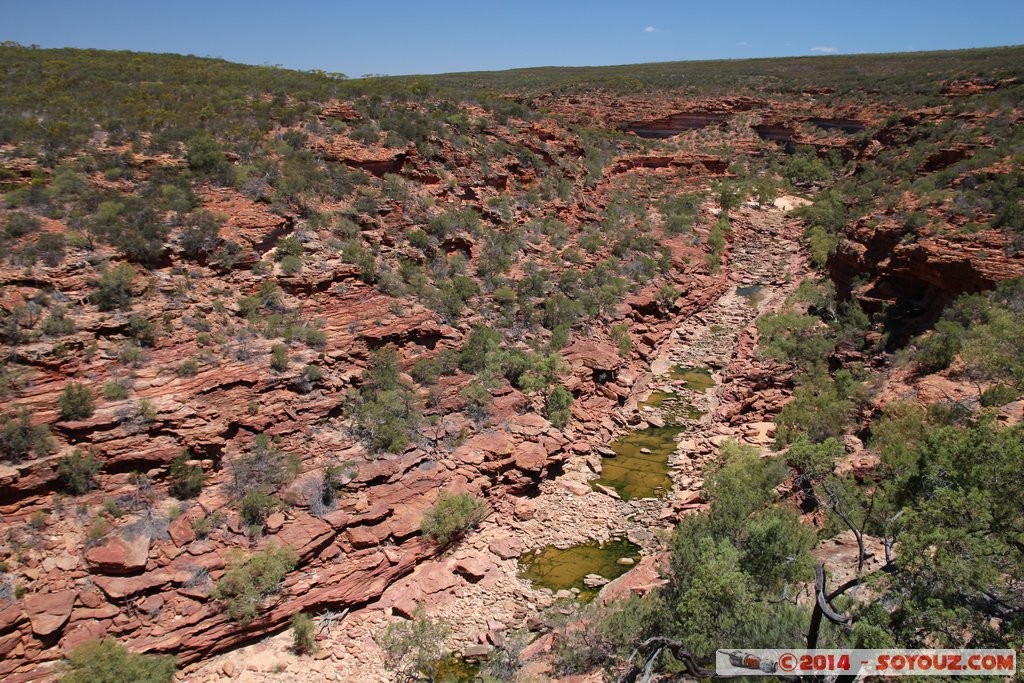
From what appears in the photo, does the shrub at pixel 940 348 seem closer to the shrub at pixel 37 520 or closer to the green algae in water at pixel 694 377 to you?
the green algae in water at pixel 694 377

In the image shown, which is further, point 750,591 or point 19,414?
point 19,414

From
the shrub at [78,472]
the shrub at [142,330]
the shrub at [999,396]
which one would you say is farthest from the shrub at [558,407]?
the shrub at [78,472]

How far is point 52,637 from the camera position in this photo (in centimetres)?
877

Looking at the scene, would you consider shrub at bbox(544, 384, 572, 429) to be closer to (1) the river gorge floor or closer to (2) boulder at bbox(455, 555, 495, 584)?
(1) the river gorge floor

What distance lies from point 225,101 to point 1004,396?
25444 millimetres

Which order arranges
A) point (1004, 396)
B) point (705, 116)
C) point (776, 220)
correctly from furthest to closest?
point (705, 116) → point (776, 220) → point (1004, 396)

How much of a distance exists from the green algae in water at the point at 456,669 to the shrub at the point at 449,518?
2464mm

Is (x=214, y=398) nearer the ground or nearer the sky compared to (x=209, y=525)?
nearer the sky

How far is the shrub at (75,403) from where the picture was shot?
10.4m

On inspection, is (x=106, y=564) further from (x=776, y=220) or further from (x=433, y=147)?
(x=776, y=220)

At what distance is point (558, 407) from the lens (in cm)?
1652

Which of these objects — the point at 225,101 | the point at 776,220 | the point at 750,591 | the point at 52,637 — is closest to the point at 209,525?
the point at 52,637

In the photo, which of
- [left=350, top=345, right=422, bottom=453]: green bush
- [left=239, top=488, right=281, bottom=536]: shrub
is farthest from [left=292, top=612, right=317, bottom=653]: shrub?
[left=350, top=345, right=422, bottom=453]: green bush

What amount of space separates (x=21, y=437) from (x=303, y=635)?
236 inches
